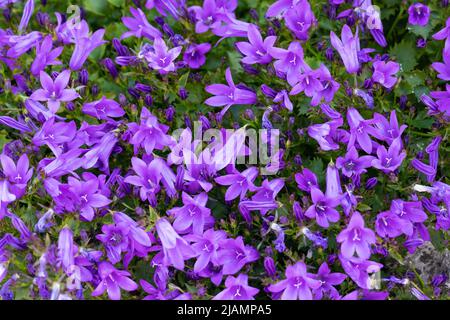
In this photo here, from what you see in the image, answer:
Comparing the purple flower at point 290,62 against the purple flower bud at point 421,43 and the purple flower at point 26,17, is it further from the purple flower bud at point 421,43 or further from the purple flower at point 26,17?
the purple flower at point 26,17

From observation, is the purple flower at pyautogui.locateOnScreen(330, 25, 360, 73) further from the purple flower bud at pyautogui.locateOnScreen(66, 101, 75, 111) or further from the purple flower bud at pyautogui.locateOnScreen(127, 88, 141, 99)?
the purple flower bud at pyautogui.locateOnScreen(66, 101, 75, 111)

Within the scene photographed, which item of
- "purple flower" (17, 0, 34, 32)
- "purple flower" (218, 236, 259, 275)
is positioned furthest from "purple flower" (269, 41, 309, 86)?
"purple flower" (17, 0, 34, 32)

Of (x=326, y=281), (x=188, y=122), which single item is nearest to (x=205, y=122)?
(x=188, y=122)

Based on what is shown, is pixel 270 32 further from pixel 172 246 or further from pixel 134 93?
pixel 172 246

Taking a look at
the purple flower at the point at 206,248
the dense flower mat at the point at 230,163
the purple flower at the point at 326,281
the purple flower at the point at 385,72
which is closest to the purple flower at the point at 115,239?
the dense flower mat at the point at 230,163

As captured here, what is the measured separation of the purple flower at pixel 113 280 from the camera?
2924 millimetres

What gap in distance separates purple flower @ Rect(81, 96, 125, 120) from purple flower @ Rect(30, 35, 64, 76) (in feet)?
1.01

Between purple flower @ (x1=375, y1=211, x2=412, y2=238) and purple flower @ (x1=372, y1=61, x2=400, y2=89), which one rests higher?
purple flower @ (x1=372, y1=61, x2=400, y2=89)

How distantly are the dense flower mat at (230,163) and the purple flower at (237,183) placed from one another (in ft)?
0.04

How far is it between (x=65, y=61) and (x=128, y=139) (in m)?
0.78

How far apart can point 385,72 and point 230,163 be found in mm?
894

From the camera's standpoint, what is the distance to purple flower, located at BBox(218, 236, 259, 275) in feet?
9.59

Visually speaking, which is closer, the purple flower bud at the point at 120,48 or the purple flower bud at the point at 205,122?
the purple flower bud at the point at 205,122

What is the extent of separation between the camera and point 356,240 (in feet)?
9.35
